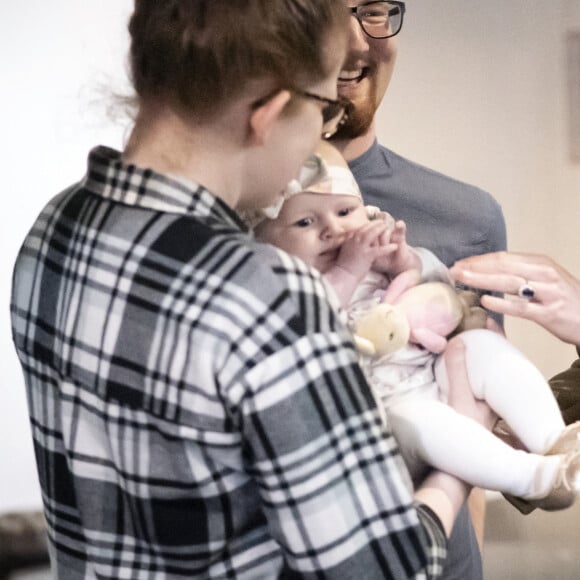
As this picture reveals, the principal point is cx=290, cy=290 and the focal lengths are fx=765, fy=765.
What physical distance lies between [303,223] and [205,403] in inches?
12.0

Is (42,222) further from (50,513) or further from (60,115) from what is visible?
(60,115)

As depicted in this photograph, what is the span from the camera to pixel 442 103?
1.01 m

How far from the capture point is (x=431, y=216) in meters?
0.93

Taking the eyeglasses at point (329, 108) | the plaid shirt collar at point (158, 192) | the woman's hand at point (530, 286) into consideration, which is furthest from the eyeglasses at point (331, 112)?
the woman's hand at point (530, 286)

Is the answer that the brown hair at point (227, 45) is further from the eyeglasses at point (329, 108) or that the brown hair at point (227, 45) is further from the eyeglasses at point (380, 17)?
the eyeglasses at point (380, 17)

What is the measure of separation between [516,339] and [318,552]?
1.57 ft

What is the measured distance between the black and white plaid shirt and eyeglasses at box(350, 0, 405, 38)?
364 millimetres

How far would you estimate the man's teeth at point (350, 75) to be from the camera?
2.73 ft

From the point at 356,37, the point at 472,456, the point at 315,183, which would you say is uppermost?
the point at 356,37

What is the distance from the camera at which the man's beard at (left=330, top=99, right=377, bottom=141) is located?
2.82 feet

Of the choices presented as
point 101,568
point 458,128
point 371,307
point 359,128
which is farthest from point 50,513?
point 458,128

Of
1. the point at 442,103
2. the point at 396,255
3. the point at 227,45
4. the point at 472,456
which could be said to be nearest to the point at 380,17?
the point at 442,103

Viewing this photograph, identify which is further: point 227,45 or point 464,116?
point 464,116

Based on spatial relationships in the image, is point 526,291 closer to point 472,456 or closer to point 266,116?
point 472,456
